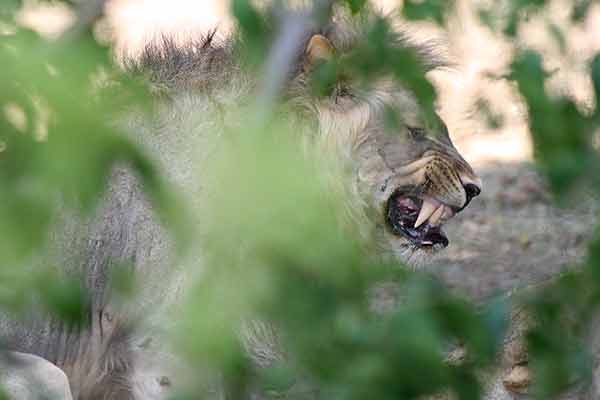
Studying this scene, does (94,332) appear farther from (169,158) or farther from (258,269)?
(258,269)

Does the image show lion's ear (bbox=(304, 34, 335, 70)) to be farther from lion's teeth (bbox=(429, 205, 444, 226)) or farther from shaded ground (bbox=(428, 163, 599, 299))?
shaded ground (bbox=(428, 163, 599, 299))

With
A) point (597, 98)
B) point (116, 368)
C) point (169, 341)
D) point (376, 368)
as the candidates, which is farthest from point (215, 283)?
point (116, 368)

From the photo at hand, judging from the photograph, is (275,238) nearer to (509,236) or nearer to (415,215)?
(415,215)

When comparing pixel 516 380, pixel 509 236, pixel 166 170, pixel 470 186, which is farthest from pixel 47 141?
pixel 509 236

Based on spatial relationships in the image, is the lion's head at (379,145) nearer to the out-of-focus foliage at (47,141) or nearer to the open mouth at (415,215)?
the open mouth at (415,215)

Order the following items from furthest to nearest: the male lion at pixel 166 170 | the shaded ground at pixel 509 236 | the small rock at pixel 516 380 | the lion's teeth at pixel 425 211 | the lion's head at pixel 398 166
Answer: the shaded ground at pixel 509 236 < the lion's teeth at pixel 425 211 < the lion's head at pixel 398 166 < the small rock at pixel 516 380 < the male lion at pixel 166 170

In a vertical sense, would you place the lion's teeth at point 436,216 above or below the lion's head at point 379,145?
below

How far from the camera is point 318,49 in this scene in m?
4.98

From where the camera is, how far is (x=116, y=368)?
4953 millimetres

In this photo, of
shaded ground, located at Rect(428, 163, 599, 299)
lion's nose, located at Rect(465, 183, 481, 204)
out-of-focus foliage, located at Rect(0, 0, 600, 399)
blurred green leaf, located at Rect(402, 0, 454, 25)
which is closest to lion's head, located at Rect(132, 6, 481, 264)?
lion's nose, located at Rect(465, 183, 481, 204)

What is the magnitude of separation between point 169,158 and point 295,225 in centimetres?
326

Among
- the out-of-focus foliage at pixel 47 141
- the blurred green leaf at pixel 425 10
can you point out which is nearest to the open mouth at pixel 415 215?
the blurred green leaf at pixel 425 10

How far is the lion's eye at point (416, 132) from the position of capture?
5.57m

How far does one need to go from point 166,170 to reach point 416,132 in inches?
45.4
